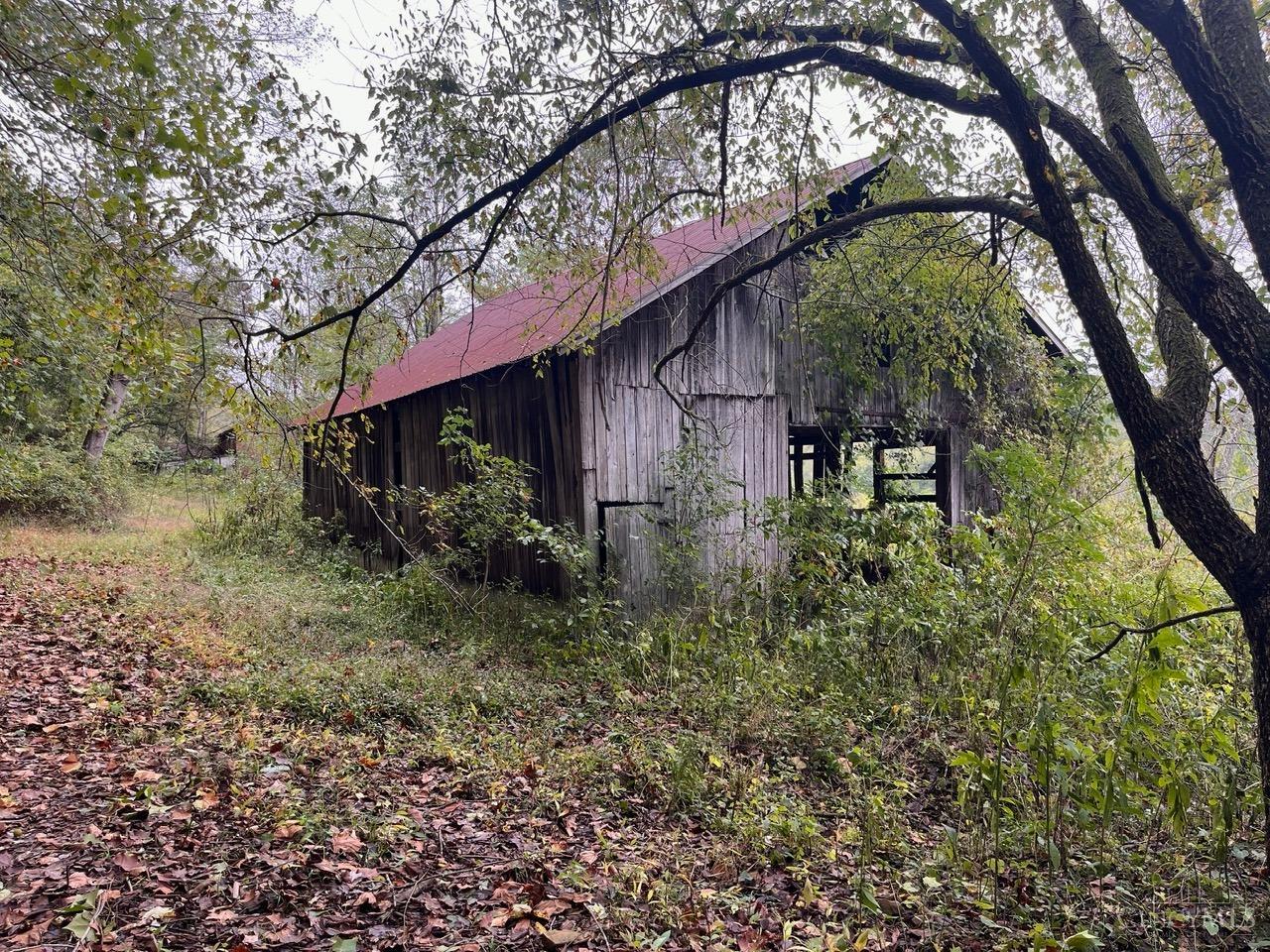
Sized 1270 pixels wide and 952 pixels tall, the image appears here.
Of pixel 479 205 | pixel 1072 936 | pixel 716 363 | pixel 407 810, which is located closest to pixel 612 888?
pixel 407 810

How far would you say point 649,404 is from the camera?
8.27 metres

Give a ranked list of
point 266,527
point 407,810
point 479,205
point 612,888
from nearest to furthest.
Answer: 1. point 612,888
2. point 479,205
3. point 407,810
4. point 266,527

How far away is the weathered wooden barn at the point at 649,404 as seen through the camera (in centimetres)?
775

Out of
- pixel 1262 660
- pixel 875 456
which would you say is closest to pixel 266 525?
pixel 875 456

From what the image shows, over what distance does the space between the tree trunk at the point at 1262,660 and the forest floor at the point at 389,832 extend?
0.68m

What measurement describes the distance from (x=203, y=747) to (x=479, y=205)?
3652mm

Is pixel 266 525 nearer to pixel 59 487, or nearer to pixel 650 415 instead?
pixel 59 487

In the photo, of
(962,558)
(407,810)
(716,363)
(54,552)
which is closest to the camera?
(407,810)

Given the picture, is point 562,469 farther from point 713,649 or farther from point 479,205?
point 479,205

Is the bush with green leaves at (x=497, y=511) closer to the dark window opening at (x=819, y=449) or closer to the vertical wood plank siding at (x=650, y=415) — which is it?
the vertical wood plank siding at (x=650, y=415)

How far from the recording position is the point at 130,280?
13.6ft

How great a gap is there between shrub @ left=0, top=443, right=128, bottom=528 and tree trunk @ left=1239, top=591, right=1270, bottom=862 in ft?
56.6

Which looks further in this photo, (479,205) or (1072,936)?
(479,205)

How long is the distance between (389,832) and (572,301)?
515 centimetres
